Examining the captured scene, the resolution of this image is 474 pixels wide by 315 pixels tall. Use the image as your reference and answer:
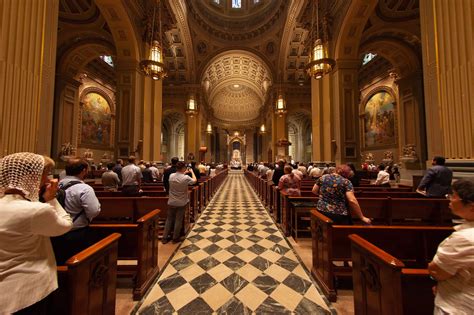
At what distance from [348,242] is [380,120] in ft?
52.4

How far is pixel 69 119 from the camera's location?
12.9 meters

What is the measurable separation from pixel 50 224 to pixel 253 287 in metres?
2.26

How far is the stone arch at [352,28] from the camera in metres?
7.84

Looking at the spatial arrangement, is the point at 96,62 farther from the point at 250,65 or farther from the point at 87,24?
the point at 250,65

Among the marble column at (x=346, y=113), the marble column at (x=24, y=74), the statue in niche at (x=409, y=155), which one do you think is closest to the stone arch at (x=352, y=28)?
the marble column at (x=346, y=113)

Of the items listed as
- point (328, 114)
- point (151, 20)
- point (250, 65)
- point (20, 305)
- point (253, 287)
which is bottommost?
point (253, 287)

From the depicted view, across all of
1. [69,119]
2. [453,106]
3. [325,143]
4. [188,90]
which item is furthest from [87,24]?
[453,106]

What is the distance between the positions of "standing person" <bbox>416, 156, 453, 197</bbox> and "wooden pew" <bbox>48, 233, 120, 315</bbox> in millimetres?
4702

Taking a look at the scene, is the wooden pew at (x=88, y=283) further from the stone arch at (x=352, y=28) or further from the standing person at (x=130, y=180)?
the stone arch at (x=352, y=28)

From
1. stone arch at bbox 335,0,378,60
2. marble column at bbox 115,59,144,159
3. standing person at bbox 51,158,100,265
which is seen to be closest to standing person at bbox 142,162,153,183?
marble column at bbox 115,59,144,159

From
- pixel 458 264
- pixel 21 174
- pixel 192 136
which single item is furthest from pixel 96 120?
pixel 458 264

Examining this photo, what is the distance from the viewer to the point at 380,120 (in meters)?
15.3

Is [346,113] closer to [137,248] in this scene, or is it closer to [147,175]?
[147,175]

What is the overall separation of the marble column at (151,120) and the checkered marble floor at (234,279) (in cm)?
613
